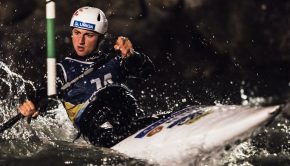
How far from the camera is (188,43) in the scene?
8828 mm

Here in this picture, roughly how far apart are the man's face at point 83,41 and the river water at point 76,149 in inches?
32.2

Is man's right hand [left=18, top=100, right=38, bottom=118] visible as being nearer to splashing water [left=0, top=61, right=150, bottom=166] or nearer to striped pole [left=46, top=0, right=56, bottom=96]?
striped pole [left=46, top=0, right=56, bottom=96]

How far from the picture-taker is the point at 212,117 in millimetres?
3744

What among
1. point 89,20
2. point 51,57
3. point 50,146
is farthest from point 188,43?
point 51,57

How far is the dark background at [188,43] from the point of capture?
8227mm

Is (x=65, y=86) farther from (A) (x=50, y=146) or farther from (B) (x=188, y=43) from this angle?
(B) (x=188, y=43)

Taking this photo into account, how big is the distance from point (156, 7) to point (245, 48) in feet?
5.94

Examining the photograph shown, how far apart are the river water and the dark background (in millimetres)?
2736

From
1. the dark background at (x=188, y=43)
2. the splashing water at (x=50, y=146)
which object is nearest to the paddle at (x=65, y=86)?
the splashing water at (x=50, y=146)

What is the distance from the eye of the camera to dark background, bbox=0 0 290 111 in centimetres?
823

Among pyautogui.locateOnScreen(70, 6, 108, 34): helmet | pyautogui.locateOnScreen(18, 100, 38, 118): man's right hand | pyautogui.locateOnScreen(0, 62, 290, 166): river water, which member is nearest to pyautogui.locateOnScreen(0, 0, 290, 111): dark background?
pyautogui.locateOnScreen(0, 62, 290, 166): river water

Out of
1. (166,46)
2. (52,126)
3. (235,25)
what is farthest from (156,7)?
(52,126)

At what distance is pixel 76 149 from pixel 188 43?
186 inches

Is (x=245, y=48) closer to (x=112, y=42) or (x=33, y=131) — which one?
(x=112, y=42)
